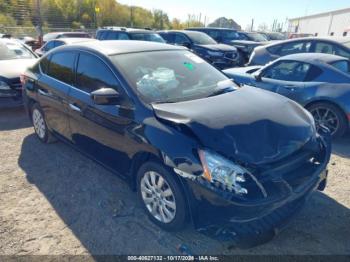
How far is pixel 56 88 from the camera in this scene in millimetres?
3947

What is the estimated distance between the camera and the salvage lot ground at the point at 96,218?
2.62 m

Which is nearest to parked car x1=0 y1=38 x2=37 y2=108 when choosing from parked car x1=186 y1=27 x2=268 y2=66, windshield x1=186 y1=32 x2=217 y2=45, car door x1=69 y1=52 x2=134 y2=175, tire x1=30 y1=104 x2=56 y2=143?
tire x1=30 y1=104 x2=56 y2=143

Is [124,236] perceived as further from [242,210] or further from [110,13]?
[110,13]

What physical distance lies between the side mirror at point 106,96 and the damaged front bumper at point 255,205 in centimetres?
118

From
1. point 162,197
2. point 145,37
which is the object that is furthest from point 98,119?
point 145,37

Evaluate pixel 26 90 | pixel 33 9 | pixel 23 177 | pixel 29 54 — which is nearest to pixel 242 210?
pixel 23 177

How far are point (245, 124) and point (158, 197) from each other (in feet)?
3.52

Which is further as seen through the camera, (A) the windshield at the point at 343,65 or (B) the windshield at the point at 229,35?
(B) the windshield at the point at 229,35

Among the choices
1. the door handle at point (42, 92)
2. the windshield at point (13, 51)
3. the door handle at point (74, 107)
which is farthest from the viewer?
the windshield at point (13, 51)

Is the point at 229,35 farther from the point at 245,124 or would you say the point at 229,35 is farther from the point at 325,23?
the point at 325,23

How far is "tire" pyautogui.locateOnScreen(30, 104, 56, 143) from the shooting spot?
459 cm

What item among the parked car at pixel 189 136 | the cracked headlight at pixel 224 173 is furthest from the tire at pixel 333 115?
the cracked headlight at pixel 224 173

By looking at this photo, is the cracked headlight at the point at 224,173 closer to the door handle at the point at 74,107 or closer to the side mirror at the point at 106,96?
the side mirror at the point at 106,96

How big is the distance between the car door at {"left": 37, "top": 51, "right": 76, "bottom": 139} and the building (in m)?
42.0
